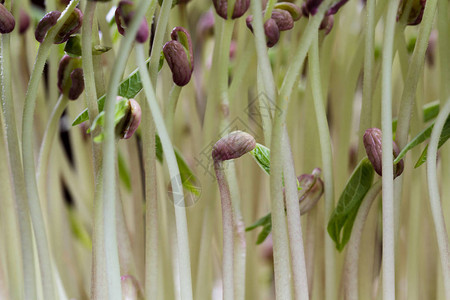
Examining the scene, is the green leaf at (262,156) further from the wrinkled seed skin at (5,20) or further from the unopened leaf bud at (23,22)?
the unopened leaf bud at (23,22)

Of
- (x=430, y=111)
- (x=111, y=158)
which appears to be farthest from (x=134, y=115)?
(x=430, y=111)

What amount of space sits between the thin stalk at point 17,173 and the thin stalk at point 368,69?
42 centimetres

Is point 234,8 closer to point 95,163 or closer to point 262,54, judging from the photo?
point 262,54

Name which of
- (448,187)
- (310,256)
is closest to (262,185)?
(310,256)

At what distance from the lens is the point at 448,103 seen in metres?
0.53

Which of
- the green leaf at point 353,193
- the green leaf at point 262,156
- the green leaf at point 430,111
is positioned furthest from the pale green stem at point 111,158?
the green leaf at point 430,111

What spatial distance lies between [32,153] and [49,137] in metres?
0.10

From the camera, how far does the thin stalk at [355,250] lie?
2.00ft

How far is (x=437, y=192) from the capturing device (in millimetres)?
563

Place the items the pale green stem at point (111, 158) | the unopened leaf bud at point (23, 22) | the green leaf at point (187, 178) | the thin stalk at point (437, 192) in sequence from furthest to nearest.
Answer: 1. the unopened leaf bud at point (23, 22)
2. the green leaf at point (187, 178)
3. the thin stalk at point (437, 192)
4. the pale green stem at point (111, 158)

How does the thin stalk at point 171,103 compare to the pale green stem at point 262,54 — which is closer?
the pale green stem at point 262,54

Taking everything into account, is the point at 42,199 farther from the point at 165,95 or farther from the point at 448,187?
the point at 448,187

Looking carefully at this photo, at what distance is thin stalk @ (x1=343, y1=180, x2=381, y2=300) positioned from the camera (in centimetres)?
61

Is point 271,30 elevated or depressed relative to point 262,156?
elevated
